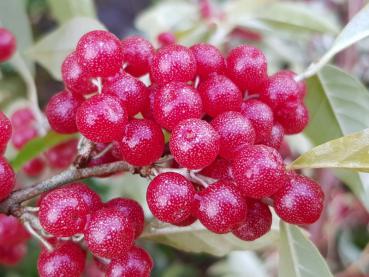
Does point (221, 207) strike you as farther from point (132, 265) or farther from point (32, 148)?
point (32, 148)

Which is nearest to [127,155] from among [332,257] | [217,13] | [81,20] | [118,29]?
[81,20]

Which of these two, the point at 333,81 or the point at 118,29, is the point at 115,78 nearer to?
the point at 333,81

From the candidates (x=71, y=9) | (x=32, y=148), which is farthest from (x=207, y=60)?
(x=71, y=9)

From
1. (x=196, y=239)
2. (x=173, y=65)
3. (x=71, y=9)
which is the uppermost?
(x=173, y=65)

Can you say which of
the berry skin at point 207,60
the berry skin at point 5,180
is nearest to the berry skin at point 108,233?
the berry skin at point 5,180

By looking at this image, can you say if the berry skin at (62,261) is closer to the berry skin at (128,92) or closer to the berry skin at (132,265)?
the berry skin at (132,265)

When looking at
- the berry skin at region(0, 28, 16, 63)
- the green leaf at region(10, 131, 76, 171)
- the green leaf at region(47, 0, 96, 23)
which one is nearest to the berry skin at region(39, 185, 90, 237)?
the green leaf at region(10, 131, 76, 171)
